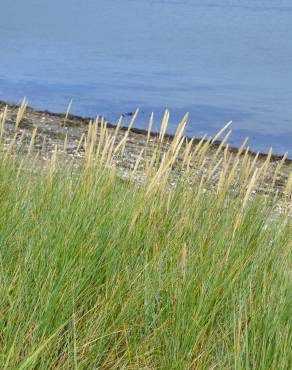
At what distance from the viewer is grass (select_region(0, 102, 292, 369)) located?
3.12m

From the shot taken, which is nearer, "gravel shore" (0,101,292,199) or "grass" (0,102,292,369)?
"grass" (0,102,292,369)

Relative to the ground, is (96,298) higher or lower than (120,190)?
lower

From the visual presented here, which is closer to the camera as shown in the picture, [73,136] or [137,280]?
[137,280]

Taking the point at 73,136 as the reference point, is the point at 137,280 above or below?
below

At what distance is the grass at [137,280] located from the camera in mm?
3119

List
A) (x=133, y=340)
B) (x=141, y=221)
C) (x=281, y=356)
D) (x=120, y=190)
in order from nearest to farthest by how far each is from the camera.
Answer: (x=281, y=356) → (x=133, y=340) → (x=141, y=221) → (x=120, y=190)

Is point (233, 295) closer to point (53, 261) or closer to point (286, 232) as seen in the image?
point (53, 261)

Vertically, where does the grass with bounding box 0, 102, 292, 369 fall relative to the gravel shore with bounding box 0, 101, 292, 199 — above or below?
below

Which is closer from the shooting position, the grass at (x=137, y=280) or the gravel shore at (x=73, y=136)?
the grass at (x=137, y=280)

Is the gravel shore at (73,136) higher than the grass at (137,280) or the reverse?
higher

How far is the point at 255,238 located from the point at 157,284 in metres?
1.16

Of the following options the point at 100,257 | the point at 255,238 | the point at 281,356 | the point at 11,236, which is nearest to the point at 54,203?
the point at 11,236

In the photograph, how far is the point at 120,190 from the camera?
4930 millimetres

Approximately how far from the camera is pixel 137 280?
371cm
